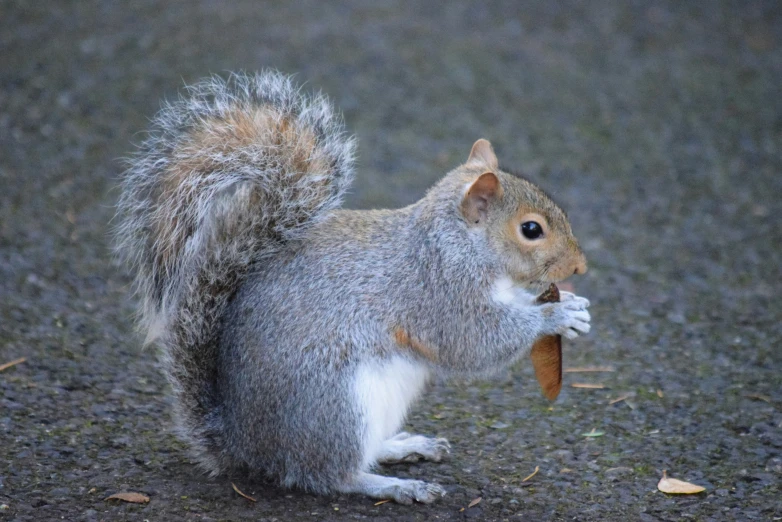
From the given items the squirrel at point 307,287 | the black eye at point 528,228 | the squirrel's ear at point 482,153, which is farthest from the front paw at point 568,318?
the squirrel's ear at point 482,153

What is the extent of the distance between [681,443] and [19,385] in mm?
2024

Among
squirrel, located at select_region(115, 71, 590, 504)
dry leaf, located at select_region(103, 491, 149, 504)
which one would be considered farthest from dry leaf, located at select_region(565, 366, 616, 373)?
dry leaf, located at select_region(103, 491, 149, 504)

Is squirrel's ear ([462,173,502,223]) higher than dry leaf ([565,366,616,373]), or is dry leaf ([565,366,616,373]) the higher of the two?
squirrel's ear ([462,173,502,223])

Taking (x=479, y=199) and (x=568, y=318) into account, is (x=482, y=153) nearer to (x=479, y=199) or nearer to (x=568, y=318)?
(x=479, y=199)

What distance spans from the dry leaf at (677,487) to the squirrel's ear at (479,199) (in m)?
0.88

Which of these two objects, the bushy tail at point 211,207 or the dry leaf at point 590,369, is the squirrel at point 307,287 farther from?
the dry leaf at point 590,369

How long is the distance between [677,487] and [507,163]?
260 centimetres

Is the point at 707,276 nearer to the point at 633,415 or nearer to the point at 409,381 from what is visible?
the point at 633,415

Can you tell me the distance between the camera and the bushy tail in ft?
7.09

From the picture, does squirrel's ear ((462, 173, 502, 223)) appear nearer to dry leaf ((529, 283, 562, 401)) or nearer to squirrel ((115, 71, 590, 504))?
squirrel ((115, 71, 590, 504))

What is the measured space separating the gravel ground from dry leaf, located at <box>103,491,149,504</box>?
4cm

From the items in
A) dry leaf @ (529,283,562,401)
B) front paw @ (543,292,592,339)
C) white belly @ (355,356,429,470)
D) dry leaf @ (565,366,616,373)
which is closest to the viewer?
white belly @ (355,356,429,470)

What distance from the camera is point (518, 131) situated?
5047 millimetres

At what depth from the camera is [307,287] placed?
7.18 ft
